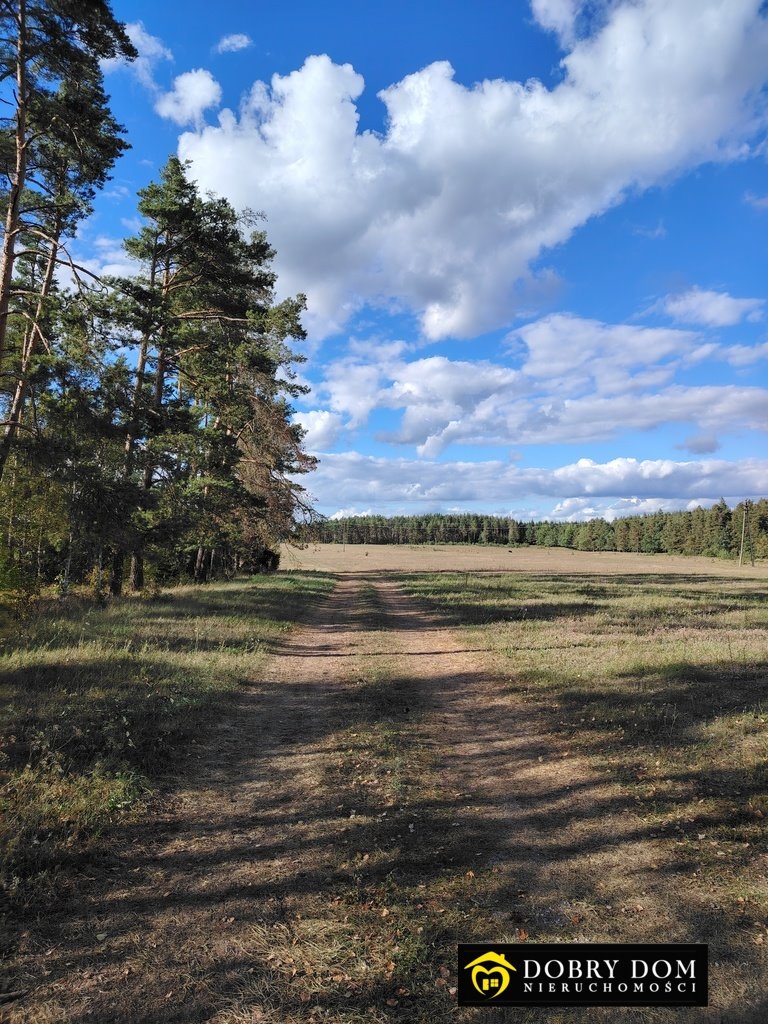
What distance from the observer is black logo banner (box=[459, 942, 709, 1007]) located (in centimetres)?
326

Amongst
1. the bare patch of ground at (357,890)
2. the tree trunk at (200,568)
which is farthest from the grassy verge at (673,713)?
the tree trunk at (200,568)

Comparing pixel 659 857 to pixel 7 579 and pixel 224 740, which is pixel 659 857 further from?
pixel 7 579

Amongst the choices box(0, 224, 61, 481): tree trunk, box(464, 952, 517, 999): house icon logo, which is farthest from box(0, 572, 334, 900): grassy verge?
box(0, 224, 61, 481): tree trunk

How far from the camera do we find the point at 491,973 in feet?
11.3

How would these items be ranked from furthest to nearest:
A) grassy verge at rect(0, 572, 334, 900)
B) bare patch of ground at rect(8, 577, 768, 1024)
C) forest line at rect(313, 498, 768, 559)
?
forest line at rect(313, 498, 768, 559) → grassy verge at rect(0, 572, 334, 900) → bare patch of ground at rect(8, 577, 768, 1024)

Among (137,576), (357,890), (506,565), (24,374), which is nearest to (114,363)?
(24,374)

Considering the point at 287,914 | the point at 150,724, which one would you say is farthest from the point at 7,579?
the point at 287,914

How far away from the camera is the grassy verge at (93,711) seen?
4.89 metres

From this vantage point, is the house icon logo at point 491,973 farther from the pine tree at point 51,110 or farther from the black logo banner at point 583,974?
the pine tree at point 51,110

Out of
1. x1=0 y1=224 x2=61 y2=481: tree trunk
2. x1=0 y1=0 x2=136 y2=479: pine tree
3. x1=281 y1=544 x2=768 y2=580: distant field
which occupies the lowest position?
x1=281 y1=544 x2=768 y2=580: distant field

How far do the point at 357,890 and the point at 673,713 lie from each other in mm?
6049

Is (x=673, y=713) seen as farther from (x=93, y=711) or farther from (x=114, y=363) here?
(x=114, y=363)

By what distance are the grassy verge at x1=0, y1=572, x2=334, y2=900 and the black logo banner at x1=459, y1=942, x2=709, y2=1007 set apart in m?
3.24

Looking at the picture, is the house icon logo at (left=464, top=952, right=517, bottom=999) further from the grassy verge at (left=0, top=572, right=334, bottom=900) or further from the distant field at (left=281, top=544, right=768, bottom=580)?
the distant field at (left=281, top=544, right=768, bottom=580)
